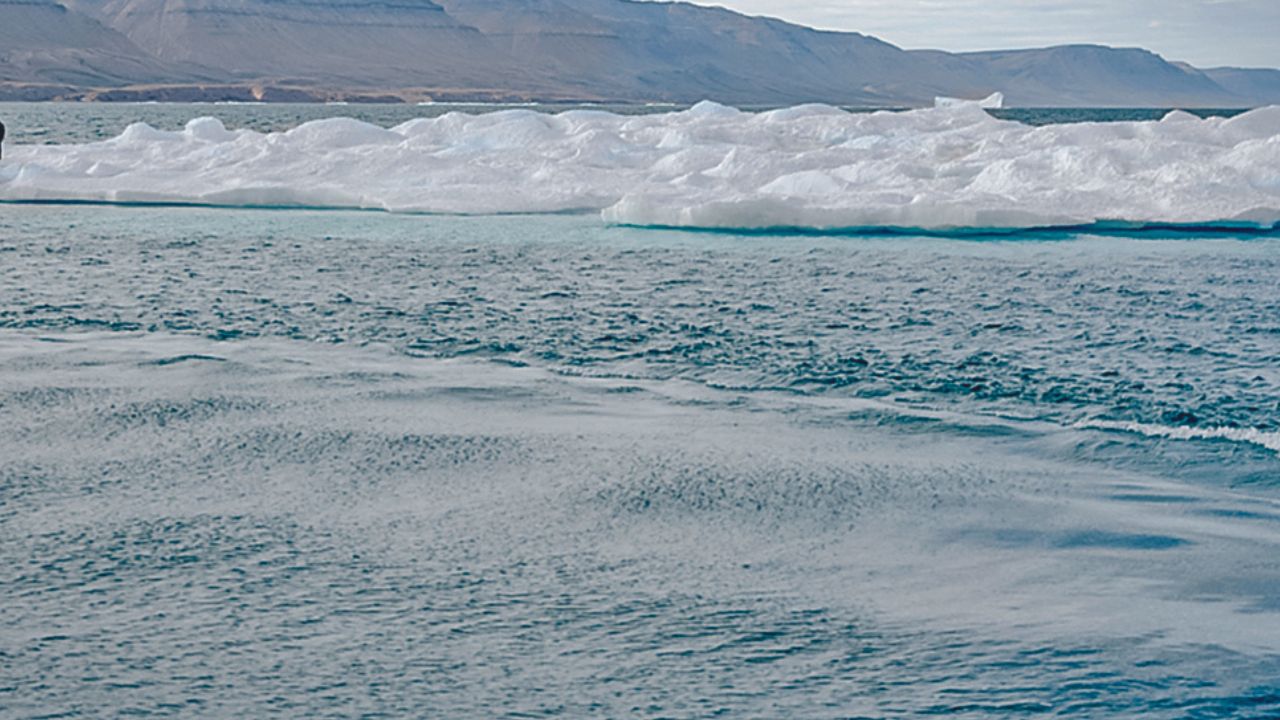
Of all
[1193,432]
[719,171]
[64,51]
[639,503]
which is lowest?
[639,503]

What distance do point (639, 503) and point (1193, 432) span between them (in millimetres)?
2694

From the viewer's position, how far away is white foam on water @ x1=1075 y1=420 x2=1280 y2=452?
615 centimetres

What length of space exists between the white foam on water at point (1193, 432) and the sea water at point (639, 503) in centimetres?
3

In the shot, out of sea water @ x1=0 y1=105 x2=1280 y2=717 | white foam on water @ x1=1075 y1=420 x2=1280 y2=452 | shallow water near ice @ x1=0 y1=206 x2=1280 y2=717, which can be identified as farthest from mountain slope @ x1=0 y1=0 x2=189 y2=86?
white foam on water @ x1=1075 y1=420 x2=1280 y2=452

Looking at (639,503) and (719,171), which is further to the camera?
(719,171)

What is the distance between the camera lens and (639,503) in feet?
17.0

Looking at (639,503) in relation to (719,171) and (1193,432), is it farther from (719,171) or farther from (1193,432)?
(719,171)

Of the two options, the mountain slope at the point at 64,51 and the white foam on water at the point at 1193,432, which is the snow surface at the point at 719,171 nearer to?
the white foam on water at the point at 1193,432

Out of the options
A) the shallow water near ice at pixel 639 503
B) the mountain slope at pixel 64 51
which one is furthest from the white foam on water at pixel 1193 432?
the mountain slope at pixel 64 51

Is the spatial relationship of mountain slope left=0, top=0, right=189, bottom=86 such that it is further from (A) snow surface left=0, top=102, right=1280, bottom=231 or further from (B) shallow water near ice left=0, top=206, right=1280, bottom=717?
(B) shallow water near ice left=0, top=206, right=1280, bottom=717

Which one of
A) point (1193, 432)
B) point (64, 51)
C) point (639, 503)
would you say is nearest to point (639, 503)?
point (639, 503)

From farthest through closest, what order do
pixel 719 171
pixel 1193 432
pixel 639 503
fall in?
pixel 719 171, pixel 1193 432, pixel 639 503

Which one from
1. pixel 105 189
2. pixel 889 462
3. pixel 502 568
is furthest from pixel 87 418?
pixel 105 189

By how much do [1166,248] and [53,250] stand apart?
10.9 m
